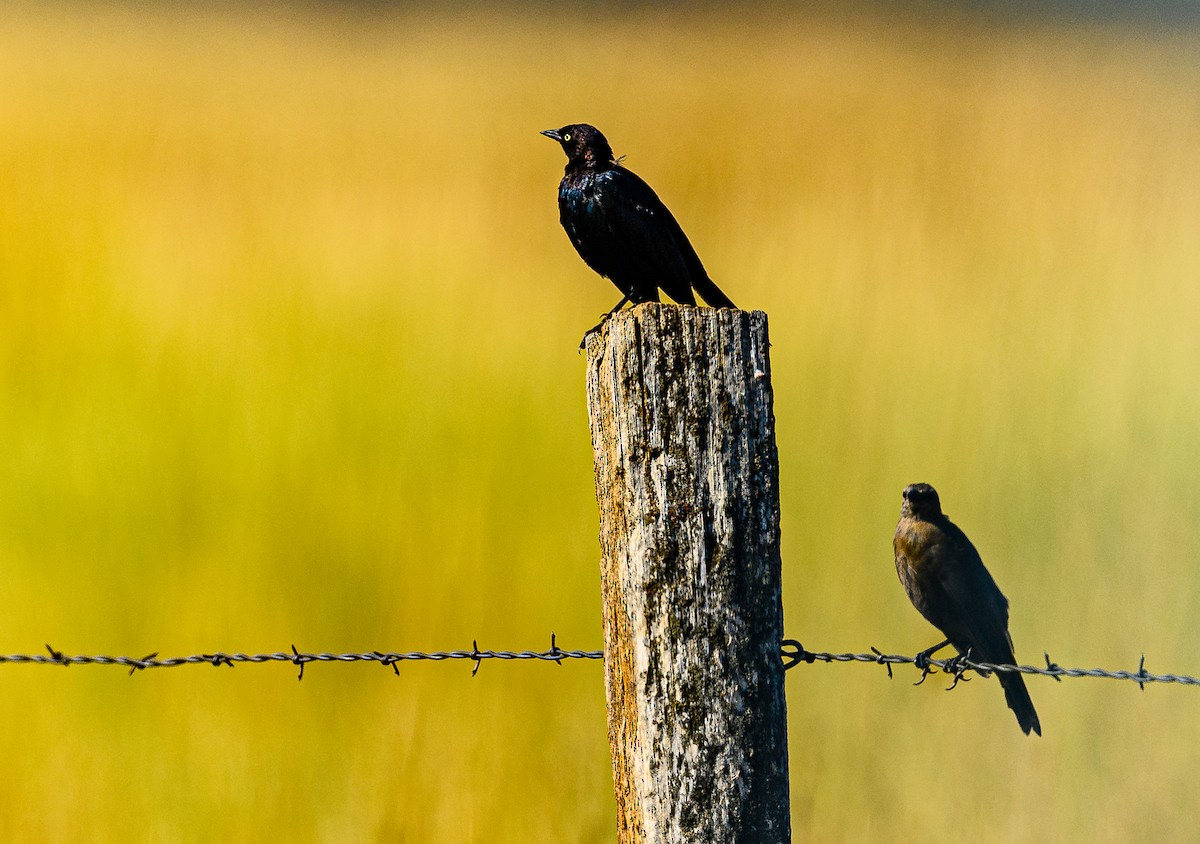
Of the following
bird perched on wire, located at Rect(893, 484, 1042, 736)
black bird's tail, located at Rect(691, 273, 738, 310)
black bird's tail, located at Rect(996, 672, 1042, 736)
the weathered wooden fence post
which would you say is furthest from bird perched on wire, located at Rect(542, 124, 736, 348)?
the weathered wooden fence post

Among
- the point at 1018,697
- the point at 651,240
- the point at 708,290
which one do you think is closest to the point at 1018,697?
the point at 1018,697

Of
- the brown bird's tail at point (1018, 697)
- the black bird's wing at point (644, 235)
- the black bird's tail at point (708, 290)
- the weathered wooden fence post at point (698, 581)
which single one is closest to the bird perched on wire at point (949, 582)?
the brown bird's tail at point (1018, 697)

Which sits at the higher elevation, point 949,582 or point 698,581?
point 949,582

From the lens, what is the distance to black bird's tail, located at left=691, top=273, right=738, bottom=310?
3885mm

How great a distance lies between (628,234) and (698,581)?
2150mm

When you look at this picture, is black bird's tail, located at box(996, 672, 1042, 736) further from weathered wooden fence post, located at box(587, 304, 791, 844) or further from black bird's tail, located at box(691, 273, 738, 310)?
weathered wooden fence post, located at box(587, 304, 791, 844)

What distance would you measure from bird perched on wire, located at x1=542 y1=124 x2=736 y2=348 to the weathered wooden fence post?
1783 millimetres

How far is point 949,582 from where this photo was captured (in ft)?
12.3

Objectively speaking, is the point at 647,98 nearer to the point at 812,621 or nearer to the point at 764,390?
the point at 812,621

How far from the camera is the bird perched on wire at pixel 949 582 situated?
3.73 meters

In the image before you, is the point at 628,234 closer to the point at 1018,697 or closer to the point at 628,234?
the point at 628,234

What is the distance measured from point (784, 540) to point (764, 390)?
2.71 m

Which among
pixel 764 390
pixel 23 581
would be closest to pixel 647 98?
pixel 23 581

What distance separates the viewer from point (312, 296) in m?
5.59
